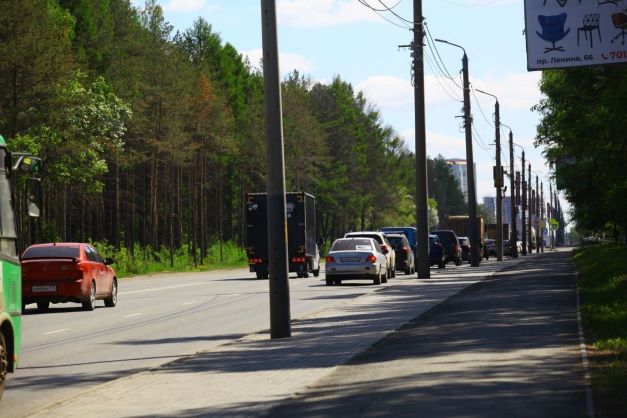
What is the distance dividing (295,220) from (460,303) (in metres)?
21.5

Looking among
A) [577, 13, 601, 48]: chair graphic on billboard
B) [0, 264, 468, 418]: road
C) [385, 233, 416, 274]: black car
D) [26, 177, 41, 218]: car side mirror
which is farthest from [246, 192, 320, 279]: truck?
[26, 177, 41, 218]: car side mirror

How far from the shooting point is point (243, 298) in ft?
115

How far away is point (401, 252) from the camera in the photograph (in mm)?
58125

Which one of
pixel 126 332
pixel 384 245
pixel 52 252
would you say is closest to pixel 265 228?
pixel 384 245

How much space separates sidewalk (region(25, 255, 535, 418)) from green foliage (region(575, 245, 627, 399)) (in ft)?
9.97

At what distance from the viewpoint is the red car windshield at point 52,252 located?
100 ft

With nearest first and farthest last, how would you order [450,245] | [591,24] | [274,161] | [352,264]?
[274,161]
[591,24]
[352,264]
[450,245]

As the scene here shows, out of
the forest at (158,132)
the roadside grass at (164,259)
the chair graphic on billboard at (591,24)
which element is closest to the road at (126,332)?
the chair graphic on billboard at (591,24)

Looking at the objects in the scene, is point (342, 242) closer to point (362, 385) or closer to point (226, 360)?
point (226, 360)

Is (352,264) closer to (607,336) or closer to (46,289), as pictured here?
(46,289)

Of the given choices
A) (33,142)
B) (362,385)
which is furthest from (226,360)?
(33,142)

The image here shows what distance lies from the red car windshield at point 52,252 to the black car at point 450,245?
4456 cm

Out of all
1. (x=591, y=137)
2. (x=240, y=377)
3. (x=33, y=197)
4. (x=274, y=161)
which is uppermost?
(x=591, y=137)

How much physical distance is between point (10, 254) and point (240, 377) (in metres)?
2.96
